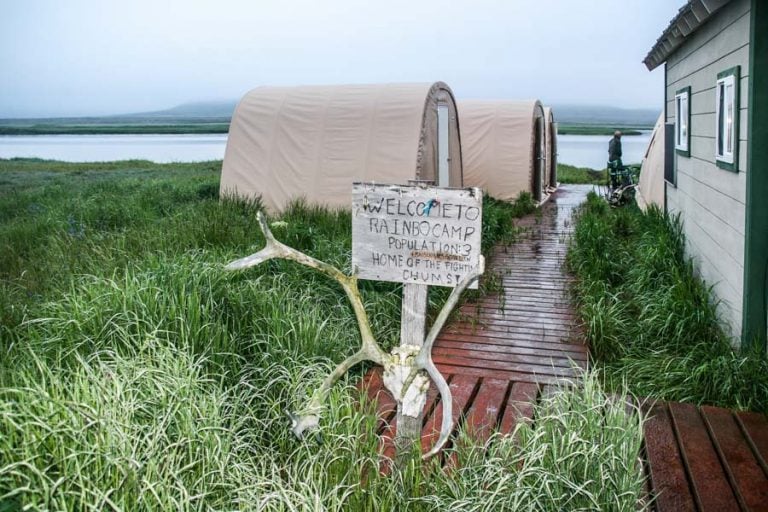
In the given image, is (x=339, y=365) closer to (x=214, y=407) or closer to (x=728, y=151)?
(x=214, y=407)

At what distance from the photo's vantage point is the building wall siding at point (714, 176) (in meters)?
4.78

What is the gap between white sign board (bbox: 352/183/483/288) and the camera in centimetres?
342

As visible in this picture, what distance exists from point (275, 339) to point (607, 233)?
5.95 meters

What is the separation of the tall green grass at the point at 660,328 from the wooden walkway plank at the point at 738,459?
0.29 metres

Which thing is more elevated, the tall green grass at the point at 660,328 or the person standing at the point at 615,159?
the person standing at the point at 615,159

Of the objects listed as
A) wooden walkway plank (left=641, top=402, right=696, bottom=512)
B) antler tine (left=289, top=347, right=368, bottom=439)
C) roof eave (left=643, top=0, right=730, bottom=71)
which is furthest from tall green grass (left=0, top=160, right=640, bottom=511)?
roof eave (left=643, top=0, right=730, bottom=71)

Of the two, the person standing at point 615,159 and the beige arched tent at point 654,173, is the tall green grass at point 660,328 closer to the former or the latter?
the beige arched tent at point 654,173

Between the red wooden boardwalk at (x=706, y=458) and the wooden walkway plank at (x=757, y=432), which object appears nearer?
the red wooden boardwalk at (x=706, y=458)

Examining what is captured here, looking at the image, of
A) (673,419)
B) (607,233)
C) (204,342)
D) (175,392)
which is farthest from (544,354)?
(607,233)

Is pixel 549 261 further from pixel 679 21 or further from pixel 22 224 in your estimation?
pixel 22 224

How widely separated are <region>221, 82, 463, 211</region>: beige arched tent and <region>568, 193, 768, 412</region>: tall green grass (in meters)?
3.14

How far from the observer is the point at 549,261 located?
8461mm

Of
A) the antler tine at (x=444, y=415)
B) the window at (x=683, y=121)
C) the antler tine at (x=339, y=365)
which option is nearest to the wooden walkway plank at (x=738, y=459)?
the antler tine at (x=444, y=415)

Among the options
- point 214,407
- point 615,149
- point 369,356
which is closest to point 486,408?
point 369,356
